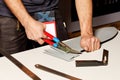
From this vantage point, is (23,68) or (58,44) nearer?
(23,68)

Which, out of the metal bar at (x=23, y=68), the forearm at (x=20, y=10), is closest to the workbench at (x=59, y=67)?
the metal bar at (x=23, y=68)

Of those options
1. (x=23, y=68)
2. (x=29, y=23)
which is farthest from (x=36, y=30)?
(x=23, y=68)

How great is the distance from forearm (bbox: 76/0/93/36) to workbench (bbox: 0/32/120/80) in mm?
172

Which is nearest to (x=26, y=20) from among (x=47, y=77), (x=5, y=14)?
(x=5, y=14)

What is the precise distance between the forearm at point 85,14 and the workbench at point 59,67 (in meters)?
0.17

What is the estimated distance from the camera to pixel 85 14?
4.14 ft

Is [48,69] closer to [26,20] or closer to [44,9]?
[26,20]

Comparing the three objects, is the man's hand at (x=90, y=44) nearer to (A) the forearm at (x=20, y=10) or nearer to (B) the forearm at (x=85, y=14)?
(B) the forearm at (x=85, y=14)

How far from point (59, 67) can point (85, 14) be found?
40 cm

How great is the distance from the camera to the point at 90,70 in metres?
0.93

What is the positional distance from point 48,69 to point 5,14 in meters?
0.50

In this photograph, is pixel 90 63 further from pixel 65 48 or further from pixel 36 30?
pixel 36 30

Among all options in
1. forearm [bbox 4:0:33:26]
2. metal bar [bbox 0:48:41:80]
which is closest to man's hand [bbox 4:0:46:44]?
forearm [bbox 4:0:33:26]

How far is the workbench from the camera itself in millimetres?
894
